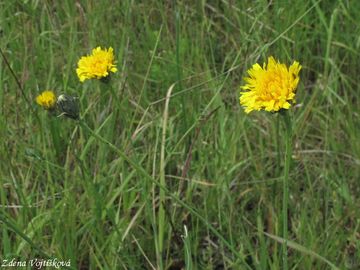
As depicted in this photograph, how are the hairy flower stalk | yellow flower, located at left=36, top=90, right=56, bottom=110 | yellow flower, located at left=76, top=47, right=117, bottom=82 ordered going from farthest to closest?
yellow flower, located at left=36, top=90, right=56, bottom=110, yellow flower, located at left=76, top=47, right=117, bottom=82, the hairy flower stalk

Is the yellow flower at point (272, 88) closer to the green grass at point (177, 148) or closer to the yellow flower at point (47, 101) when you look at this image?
the green grass at point (177, 148)

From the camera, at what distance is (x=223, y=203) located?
131cm

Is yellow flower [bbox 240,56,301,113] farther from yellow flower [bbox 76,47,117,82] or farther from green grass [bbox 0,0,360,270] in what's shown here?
yellow flower [bbox 76,47,117,82]

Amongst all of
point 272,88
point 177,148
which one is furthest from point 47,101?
point 272,88

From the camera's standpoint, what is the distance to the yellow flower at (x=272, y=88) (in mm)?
824

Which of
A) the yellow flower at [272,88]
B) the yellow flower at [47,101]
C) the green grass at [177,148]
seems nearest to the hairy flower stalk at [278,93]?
the yellow flower at [272,88]

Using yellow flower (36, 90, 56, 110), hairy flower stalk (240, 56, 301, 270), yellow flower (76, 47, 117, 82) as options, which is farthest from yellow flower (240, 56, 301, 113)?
yellow flower (36, 90, 56, 110)

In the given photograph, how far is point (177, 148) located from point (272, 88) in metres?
0.62

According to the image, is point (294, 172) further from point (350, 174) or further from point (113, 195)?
point (113, 195)

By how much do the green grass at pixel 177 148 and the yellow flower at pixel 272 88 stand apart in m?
0.22

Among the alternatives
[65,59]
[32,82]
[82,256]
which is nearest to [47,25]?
[65,59]

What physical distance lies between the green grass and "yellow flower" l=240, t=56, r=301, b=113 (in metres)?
0.22

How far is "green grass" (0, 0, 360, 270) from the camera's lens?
1186mm

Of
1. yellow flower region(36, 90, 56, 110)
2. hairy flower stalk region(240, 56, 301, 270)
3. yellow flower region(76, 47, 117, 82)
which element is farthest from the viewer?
yellow flower region(36, 90, 56, 110)
